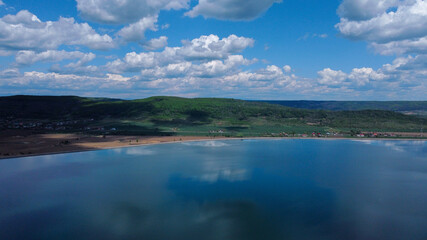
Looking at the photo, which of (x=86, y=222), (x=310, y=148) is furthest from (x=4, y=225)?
(x=310, y=148)

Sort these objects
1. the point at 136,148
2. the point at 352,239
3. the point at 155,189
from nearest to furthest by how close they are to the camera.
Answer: the point at 352,239, the point at 155,189, the point at 136,148

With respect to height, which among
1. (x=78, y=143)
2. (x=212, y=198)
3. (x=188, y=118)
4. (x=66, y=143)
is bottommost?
(x=212, y=198)

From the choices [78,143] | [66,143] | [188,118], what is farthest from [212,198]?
[188,118]

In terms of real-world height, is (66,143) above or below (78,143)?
above

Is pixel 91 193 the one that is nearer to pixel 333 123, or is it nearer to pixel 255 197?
pixel 255 197

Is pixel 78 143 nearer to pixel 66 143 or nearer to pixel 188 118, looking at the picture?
pixel 66 143

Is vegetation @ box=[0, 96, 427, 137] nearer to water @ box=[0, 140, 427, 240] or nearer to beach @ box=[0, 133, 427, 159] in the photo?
beach @ box=[0, 133, 427, 159]

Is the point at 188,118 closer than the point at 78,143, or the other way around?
the point at 78,143

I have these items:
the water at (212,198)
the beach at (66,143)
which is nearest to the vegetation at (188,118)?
the beach at (66,143)
